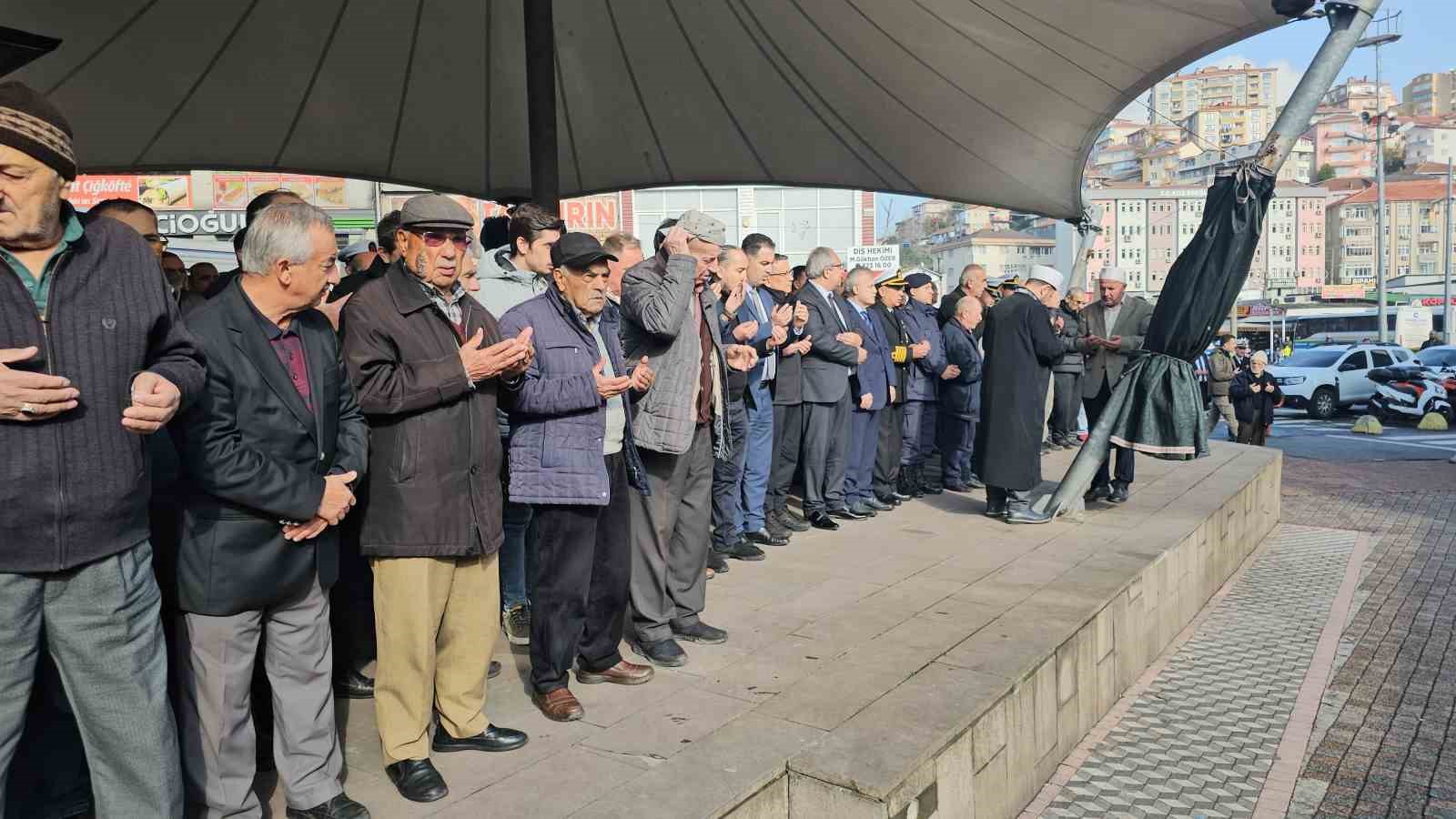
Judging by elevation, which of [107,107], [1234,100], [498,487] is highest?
[1234,100]

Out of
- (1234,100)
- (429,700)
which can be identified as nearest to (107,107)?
(429,700)

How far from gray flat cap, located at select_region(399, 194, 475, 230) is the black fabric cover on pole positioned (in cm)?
491

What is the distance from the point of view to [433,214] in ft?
10.4

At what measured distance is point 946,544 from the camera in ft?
21.5

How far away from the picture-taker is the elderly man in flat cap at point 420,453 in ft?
10.2

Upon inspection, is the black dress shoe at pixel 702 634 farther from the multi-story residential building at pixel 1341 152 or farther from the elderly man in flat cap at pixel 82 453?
the multi-story residential building at pixel 1341 152

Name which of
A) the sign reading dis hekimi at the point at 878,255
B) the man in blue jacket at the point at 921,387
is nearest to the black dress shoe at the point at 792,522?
the man in blue jacket at the point at 921,387

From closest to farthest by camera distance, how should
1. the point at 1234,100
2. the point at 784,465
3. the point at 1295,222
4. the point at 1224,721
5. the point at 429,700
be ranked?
1. the point at 429,700
2. the point at 1224,721
3. the point at 784,465
4. the point at 1295,222
5. the point at 1234,100

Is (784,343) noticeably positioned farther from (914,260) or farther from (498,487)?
(914,260)

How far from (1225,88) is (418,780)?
670ft

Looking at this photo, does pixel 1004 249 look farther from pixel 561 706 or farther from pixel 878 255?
pixel 561 706

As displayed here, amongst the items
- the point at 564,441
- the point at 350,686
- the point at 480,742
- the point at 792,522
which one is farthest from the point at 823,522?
the point at 480,742

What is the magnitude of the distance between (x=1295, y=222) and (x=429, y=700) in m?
117

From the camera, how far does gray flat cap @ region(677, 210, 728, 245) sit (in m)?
4.42
